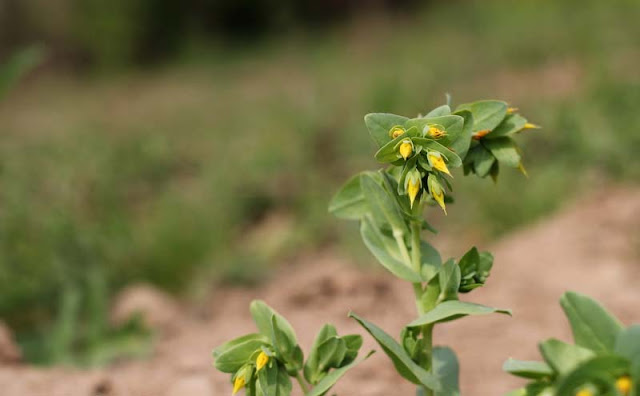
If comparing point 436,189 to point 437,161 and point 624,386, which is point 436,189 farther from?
point 624,386

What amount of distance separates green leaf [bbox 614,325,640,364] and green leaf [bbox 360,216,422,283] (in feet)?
1.49

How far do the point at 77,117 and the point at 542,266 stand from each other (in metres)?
5.57

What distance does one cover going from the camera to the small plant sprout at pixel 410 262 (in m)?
1.41

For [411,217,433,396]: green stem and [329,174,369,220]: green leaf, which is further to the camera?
[329,174,369,220]: green leaf

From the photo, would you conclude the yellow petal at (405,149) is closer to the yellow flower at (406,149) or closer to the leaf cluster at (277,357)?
the yellow flower at (406,149)

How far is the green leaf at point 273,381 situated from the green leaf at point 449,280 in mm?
328

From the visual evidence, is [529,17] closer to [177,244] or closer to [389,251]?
[177,244]

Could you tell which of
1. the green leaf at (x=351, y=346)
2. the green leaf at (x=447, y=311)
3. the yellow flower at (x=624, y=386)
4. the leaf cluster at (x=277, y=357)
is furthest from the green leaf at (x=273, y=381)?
the yellow flower at (x=624, y=386)

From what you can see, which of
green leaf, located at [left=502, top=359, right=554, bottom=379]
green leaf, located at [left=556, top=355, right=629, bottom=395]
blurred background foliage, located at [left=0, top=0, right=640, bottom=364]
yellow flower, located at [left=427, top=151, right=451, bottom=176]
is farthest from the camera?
blurred background foliage, located at [left=0, top=0, right=640, bottom=364]

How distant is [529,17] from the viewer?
8656 millimetres

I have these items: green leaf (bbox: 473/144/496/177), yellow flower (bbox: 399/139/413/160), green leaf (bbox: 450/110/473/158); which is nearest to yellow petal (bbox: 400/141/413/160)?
yellow flower (bbox: 399/139/413/160)

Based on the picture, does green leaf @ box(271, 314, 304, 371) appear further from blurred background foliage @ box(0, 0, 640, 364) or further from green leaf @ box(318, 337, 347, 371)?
blurred background foliage @ box(0, 0, 640, 364)

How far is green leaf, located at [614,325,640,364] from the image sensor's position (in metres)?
1.12

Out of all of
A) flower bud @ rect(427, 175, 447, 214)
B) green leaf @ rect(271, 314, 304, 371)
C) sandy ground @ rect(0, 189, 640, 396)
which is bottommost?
green leaf @ rect(271, 314, 304, 371)
